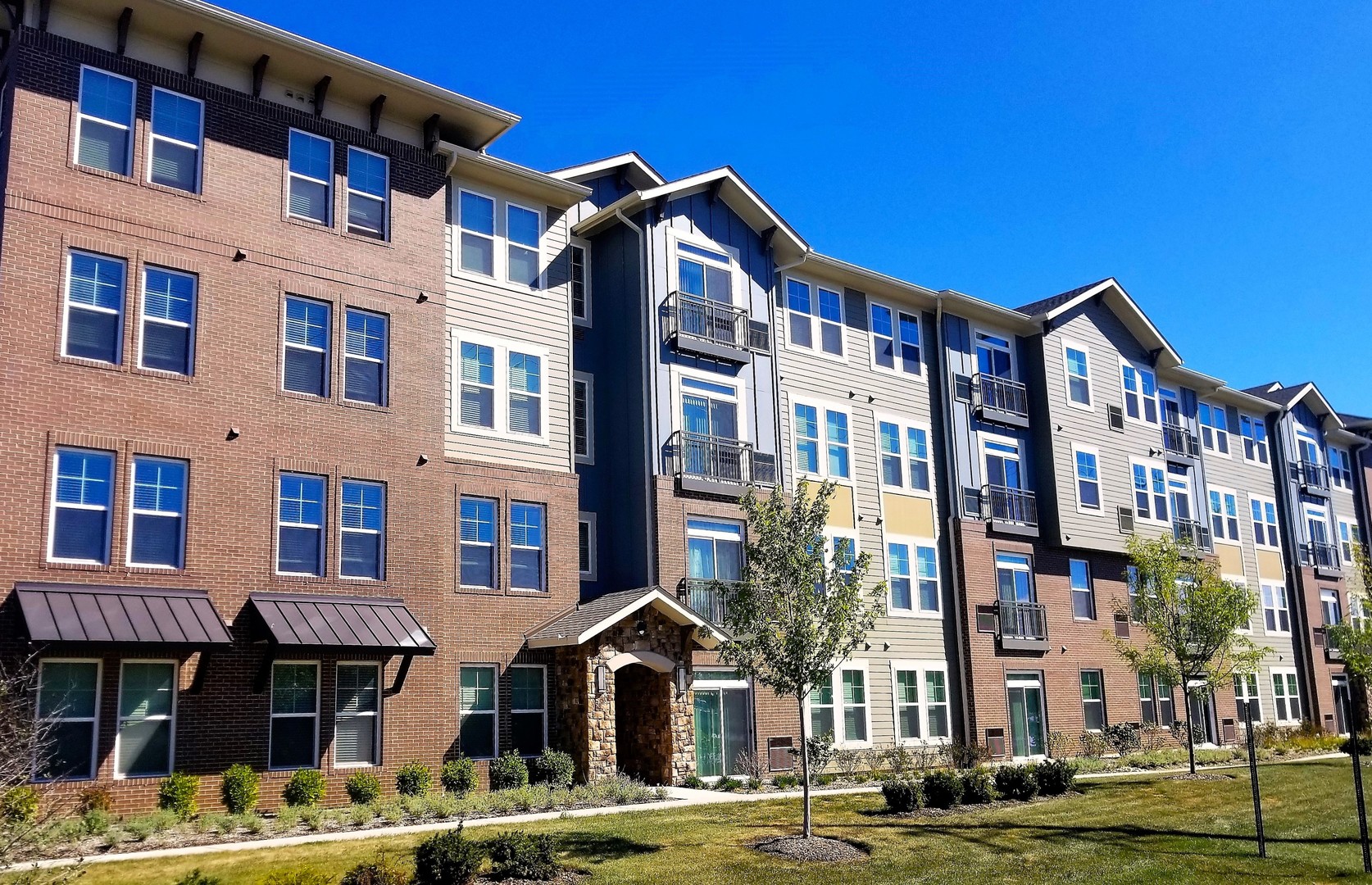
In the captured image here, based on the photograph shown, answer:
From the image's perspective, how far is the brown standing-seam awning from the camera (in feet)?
64.5

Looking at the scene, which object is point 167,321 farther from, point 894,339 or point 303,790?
point 894,339

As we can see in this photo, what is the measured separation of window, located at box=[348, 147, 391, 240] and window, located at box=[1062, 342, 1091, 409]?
22679mm

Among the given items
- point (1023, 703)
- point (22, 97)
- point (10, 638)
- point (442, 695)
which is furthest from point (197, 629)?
point (1023, 703)

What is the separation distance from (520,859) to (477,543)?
1046 cm

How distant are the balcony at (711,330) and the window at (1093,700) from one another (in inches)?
594

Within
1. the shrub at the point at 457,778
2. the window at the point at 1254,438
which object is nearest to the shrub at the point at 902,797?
the shrub at the point at 457,778

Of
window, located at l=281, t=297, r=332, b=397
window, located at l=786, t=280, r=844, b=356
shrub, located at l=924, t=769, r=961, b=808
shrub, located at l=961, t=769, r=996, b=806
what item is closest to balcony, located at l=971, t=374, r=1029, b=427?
window, located at l=786, t=280, r=844, b=356

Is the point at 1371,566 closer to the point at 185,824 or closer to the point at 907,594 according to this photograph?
the point at 907,594

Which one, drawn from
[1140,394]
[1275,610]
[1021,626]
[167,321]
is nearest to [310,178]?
[167,321]

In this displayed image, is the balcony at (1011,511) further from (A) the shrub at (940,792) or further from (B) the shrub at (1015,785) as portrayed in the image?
(A) the shrub at (940,792)

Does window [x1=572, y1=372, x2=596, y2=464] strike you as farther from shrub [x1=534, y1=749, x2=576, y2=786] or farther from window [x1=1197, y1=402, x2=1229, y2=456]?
window [x1=1197, y1=402, x2=1229, y2=456]

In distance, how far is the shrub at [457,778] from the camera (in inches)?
855

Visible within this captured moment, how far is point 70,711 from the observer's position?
18.0 metres

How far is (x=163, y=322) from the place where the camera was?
66.2 feet
